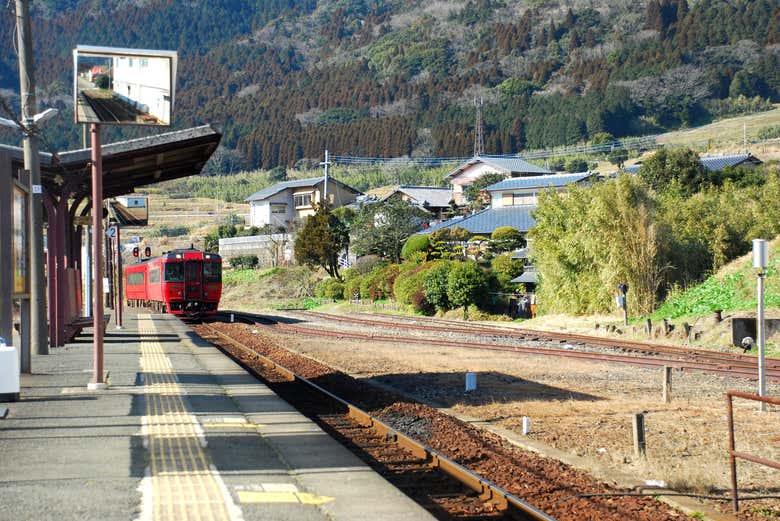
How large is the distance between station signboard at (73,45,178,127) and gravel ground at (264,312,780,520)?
6.06 meters

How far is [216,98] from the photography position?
560ft

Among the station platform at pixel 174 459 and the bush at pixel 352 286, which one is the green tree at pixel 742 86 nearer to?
the bush at pixel 352 286

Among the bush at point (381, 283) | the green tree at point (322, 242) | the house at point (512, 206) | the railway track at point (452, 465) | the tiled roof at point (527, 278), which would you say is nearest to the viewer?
the railway track at point (452, 465)

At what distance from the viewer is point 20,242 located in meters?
13.2

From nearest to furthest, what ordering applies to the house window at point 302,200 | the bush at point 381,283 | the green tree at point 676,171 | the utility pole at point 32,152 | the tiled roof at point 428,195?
the utility pole at point 32,152
the bush at point 381,283
the green tree at point 676,171
the tiled roof at point 428,195
the house window at point 302,200

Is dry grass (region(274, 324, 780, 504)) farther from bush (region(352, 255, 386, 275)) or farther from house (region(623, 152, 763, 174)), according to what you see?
house (region(623, 152, 763, 174))

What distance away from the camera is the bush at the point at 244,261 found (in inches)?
2491

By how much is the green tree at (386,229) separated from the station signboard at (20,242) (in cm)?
3558

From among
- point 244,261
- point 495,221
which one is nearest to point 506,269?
point 495,221

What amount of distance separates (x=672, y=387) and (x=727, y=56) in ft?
401

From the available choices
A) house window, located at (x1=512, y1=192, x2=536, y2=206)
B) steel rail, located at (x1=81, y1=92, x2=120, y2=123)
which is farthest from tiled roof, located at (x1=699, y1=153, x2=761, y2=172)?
steel rail, located at (x1=81, y1=92, x2=120, y2=123)

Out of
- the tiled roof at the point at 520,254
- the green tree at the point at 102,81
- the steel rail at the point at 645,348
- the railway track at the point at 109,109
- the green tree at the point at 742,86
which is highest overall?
the green tree at the point at 742,86

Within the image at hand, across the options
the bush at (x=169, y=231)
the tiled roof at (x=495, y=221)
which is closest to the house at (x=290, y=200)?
the bush at (x=169, y=231)

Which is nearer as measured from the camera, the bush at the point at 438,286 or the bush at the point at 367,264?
the bush at the point at 438,286
